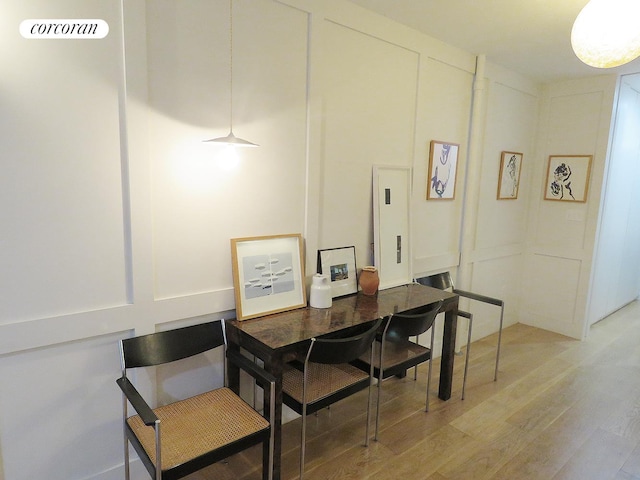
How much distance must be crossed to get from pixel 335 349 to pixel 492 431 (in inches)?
51.9

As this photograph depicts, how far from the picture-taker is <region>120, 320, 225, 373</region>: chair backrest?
176cm

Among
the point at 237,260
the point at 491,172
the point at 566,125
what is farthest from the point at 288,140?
the point at 566,125

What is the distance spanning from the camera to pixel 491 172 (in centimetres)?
372

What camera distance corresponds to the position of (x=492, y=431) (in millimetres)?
2480

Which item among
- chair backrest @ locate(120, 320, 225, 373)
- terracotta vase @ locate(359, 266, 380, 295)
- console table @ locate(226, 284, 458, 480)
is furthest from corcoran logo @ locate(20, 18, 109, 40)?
terracotta vase @ locate(359, 266, 380, 295)

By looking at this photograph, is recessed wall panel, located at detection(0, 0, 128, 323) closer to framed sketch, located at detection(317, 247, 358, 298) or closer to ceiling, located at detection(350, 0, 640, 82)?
framed sketch, located at detection(317, 247, 358, 298)

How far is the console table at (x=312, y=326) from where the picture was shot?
5.98 ft

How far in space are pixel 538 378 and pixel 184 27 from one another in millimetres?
3380

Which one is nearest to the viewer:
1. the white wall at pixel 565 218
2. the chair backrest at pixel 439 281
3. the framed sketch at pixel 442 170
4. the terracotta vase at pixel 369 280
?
the terracotta vase at pixel 369 280

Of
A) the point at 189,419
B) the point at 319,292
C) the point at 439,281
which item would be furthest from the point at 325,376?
the point at 439,281

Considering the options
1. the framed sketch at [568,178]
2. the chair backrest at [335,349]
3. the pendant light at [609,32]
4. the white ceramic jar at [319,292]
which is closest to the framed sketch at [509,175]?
the framed sketch at [568,178]

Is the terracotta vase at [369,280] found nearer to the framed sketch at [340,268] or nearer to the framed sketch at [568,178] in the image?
the framed sketch at [340,268]

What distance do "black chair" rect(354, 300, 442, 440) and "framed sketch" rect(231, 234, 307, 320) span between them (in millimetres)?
505

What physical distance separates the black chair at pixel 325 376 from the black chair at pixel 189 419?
194 millimetres
